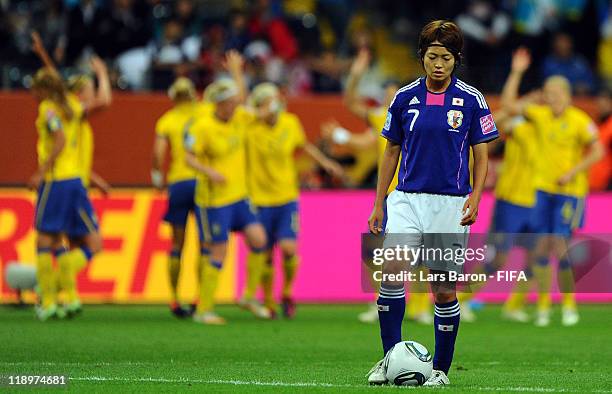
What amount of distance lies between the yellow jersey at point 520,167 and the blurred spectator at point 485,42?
5173mm

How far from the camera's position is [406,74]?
22.7 metres

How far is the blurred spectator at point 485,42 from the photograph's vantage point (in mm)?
21406

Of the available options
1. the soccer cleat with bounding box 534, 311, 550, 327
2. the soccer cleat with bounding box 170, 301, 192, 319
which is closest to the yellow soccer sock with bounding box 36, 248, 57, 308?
the soccer cleat with bounding box 170, 301, 192, 319

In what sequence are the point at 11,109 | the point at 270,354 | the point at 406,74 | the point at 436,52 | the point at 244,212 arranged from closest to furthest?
the point at 436,52, the point at 270,354, the point at 244,212, the point at 11,109, the point at 406,74

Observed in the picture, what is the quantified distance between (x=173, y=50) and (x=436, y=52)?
39.0 feet

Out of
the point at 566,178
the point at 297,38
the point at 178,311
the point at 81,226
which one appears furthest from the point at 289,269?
the point at 297,38

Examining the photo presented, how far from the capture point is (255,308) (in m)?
15.9

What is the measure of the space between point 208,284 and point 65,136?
7.21ft

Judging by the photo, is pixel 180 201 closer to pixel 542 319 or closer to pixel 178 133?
pixel 178 133

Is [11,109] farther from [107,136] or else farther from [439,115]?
[439,115]

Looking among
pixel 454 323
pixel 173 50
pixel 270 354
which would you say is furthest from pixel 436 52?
pixel 173 50

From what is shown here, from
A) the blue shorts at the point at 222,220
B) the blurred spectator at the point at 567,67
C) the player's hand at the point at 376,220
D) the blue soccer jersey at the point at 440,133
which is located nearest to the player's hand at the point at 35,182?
the blue shorts at the point at 222,220

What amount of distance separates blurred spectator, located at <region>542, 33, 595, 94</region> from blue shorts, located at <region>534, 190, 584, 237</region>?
21.1ft

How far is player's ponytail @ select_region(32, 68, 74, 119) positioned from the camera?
14.4 m
